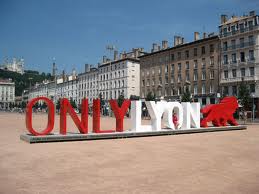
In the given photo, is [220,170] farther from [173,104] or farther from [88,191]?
[173,104]

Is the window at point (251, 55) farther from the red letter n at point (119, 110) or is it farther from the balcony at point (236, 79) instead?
the red letter n at point (119, 110)

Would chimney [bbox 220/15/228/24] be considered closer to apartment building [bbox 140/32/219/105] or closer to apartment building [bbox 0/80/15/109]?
apartment building [bbox 140/32/219/105]

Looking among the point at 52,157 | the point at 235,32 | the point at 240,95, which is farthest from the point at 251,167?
the point at 235,32

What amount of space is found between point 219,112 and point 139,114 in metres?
8.88

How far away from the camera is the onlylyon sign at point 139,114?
1691cm

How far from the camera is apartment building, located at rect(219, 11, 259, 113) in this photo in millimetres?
50562

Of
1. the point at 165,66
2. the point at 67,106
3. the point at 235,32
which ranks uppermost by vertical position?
the point at 235,32

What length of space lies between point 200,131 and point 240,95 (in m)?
22.4

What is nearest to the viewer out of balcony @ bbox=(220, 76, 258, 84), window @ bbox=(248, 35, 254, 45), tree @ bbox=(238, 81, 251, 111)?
tree @ bbox=(238, 81, 251, 111)

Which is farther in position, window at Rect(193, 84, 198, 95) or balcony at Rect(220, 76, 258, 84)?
window at Rect(193, 84, 198, 95)

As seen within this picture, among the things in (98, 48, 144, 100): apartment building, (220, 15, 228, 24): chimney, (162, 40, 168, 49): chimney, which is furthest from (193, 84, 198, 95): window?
(98, 48, 144, 100): apartment building

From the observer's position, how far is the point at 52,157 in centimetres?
1081

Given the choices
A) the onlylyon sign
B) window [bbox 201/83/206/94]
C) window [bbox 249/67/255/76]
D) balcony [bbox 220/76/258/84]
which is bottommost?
the onlylyon sign

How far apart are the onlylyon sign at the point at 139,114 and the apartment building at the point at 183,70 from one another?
31.5 metres
